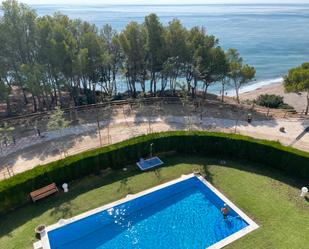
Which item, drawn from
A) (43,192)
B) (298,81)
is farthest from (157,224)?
(298,81)

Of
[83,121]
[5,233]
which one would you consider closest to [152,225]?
[5,233]

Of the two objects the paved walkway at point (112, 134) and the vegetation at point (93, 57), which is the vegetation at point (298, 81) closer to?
the paved walkway at point (112, 134)

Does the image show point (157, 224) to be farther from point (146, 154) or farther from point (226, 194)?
point (146, 154)

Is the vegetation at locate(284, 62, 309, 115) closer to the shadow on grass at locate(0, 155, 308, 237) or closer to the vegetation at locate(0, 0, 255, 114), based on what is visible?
the vegetation at locate(0, 0, 255, 114)

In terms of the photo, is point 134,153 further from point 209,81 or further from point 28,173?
point 209,81

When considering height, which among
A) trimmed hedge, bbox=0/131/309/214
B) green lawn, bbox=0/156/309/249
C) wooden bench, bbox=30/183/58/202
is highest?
trimmed hedge, bbox=0/131/309/214

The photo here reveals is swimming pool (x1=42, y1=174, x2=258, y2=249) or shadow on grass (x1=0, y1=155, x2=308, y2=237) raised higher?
shadow on grass (x1=0, y1=155, x2=308, y2=237)

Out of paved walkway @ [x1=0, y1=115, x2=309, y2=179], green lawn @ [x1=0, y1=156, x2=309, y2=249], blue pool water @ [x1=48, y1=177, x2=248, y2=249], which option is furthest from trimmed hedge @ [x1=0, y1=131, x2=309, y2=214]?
blue pool water @ [x1=48, y1=177, x2=248, y2=249]
